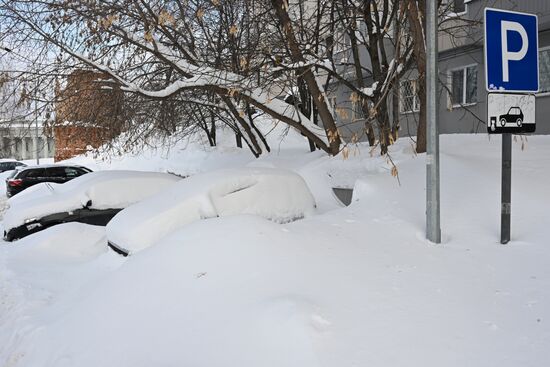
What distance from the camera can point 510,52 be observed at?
450 centimetres

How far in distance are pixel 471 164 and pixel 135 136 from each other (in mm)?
10311

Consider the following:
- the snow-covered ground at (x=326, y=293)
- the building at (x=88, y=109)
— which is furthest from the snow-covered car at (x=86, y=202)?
the building at (x=88, y=109)

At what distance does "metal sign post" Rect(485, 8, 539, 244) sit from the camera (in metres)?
4.43

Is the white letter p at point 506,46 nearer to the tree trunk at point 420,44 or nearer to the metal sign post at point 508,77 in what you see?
the metal sign post at point 508,77

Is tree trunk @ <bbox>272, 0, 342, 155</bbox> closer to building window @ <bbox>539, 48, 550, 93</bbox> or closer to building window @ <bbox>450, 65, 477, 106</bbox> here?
building window @ <bbox>539, 48, 550, 93</bbox>

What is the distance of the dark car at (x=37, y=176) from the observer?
58.0ft

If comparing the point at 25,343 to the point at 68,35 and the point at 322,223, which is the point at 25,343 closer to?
the point at 322,223

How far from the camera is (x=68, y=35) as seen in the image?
398 inches

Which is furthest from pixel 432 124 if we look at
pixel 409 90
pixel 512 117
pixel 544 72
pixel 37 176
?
pixel 37 176

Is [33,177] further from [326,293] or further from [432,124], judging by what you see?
[326,293]

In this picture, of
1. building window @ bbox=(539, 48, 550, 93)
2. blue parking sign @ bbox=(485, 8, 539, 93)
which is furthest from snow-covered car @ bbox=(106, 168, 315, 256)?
building window @ bbox=(539, 48, 550, 93)

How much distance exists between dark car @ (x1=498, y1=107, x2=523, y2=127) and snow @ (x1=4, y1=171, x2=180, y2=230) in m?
6.01

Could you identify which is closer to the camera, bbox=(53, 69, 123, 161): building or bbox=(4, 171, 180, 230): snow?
bbox=(4, 171, 180, 230): snow

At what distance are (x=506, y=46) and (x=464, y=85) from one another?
11655 millimetres
